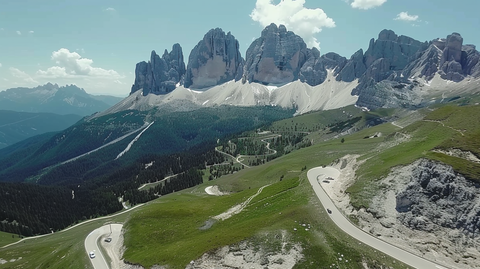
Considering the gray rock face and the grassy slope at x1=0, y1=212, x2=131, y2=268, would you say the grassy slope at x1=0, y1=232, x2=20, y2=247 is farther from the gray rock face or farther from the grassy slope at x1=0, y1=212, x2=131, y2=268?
the gray rock face

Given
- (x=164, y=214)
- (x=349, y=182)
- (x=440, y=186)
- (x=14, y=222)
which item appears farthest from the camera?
(x=14, y=222)

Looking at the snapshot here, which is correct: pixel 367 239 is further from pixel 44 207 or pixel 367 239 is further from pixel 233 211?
pixel 44 207

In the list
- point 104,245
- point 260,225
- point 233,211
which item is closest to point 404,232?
point 260,225

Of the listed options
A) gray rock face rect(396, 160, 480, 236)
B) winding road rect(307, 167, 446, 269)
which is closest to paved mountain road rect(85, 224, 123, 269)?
winding road rect(307, 167, 446, 269)

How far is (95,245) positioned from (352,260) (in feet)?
205

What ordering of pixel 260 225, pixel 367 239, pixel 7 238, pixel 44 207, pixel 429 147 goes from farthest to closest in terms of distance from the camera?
pixel 44 207 → pixel 7 238 → pixel 429 147 → pixel 260 225 → pixel 367 239

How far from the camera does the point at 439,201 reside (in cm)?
5325

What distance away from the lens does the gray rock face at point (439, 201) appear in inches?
1945

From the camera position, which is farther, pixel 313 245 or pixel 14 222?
pixel 14 222

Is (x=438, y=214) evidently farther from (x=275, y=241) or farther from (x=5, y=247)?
(x=5, y=247)

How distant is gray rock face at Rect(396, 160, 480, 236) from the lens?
49406mm

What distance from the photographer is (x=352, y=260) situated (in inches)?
1833

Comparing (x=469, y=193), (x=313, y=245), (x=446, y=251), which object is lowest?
(x=446, y=251)

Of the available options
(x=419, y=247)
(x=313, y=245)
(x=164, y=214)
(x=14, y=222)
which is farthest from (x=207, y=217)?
(x=14, y=222)
